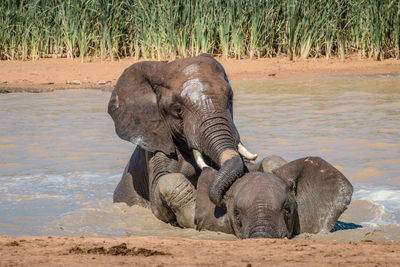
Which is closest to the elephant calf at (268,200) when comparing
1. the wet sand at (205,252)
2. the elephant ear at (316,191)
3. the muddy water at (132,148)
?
the elephant ear at (316,191)

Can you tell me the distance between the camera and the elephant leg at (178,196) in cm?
625

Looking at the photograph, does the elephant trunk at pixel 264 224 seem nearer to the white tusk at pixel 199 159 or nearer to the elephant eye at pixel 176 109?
the white tusk at pixel 199 159

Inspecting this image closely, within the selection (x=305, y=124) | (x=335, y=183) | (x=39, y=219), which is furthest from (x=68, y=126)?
(x=335, y=183)

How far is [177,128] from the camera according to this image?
21.4ft

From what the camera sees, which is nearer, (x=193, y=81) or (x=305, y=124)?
(x=193, y=81)

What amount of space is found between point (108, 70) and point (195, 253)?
15251 mm

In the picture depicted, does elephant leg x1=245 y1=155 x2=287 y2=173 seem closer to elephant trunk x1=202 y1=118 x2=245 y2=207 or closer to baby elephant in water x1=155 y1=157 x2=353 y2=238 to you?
baby elephant in water x1=155 y1=157 x2=353 y2=238

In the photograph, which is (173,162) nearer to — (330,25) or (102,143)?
(102,143)

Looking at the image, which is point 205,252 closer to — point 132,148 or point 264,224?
point 264,224

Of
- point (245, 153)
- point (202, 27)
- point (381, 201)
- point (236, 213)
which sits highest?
point (245, 153)

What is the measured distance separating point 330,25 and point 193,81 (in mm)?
15031

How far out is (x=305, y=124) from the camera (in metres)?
12.1

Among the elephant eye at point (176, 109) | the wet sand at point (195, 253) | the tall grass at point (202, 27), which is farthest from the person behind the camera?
the tall grass at point (202, 27)

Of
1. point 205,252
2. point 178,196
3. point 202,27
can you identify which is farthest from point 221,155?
point 202,27
